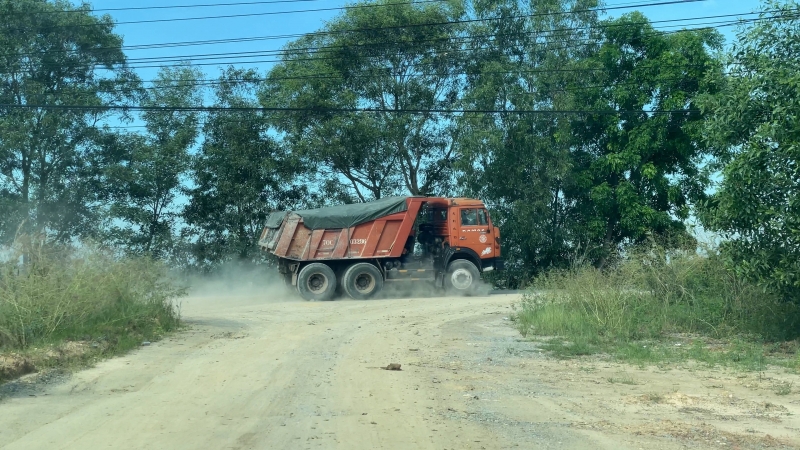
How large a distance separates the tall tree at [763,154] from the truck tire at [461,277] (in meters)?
12.3

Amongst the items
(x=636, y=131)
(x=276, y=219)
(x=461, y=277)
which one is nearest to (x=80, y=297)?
(x=276, y=219)

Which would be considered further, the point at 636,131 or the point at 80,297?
the point at 636,131

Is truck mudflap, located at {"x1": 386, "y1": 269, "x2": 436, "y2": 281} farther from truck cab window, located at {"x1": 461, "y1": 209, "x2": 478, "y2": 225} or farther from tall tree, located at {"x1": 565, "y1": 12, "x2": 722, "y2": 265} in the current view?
tall tree, located at {"x1": 565, "y1": 12, "x2": 722, "y2": 265}

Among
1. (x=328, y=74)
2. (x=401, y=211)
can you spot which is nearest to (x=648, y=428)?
(x=401, y=211)

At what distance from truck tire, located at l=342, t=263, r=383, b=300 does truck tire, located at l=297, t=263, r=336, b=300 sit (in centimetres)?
49

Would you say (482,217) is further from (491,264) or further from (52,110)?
(52,110)

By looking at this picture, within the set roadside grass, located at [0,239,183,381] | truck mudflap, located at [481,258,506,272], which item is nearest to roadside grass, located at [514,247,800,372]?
roadside grass, located at [0,239,183,381]

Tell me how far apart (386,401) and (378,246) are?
53.2 ft

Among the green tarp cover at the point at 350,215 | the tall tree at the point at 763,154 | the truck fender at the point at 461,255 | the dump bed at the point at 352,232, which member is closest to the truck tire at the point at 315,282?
the dump bed at the point at 352,232

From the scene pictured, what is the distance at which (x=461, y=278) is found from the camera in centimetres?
2567

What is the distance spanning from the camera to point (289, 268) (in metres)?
25.7

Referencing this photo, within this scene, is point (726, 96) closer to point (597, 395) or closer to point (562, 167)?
point (597, 395)

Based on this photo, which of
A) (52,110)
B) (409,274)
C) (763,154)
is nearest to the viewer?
(763,154)

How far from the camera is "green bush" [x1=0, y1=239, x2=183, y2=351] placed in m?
12.0
